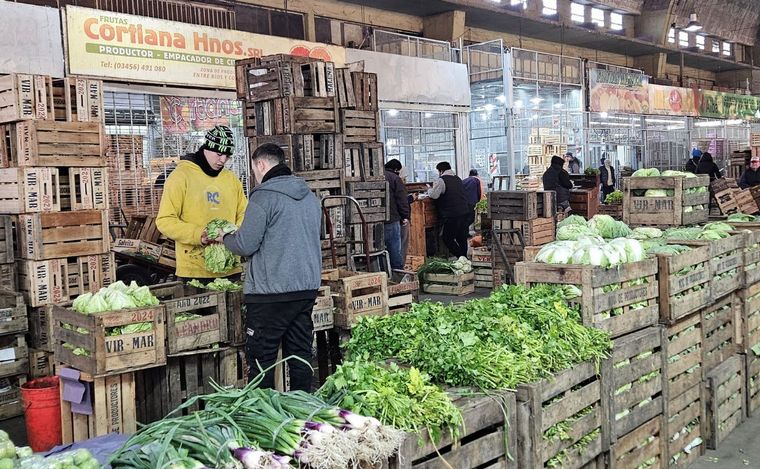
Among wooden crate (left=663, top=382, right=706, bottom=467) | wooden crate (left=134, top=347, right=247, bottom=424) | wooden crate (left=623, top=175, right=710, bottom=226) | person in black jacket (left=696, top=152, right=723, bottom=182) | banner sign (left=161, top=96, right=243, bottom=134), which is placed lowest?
wooden crate (left=663, top=382, right=706, bottom=467)

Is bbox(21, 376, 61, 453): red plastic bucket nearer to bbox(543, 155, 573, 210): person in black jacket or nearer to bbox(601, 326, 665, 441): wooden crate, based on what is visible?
bbox(601, 326, 665, 441): wooden crate

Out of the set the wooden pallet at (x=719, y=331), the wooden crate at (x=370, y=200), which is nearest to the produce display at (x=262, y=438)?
the wooden pallet at (x=719, y=331)

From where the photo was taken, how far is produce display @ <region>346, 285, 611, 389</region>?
12.1 ft

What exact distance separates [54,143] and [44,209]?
Answer: 650 millimetres

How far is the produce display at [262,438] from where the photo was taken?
2.60 metres

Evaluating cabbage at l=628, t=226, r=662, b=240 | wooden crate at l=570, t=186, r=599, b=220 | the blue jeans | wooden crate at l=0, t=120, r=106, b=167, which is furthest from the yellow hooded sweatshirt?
wooden crate at l=570, t=186, r=599, b=220

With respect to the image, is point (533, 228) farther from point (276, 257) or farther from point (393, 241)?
point (276, 257)

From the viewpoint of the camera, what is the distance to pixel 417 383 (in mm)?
3250

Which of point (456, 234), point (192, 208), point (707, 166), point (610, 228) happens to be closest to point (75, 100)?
point (192, 208)

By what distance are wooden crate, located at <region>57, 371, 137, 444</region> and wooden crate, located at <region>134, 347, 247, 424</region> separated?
18cm

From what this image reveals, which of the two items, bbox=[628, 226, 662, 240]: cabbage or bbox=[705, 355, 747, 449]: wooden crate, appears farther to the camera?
bbox=[628, 226, 662, 240]: cabbage

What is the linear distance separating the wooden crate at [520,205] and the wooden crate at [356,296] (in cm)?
643

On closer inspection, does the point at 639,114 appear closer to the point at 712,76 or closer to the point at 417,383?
the point at 712,76

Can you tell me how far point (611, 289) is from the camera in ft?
16.4
